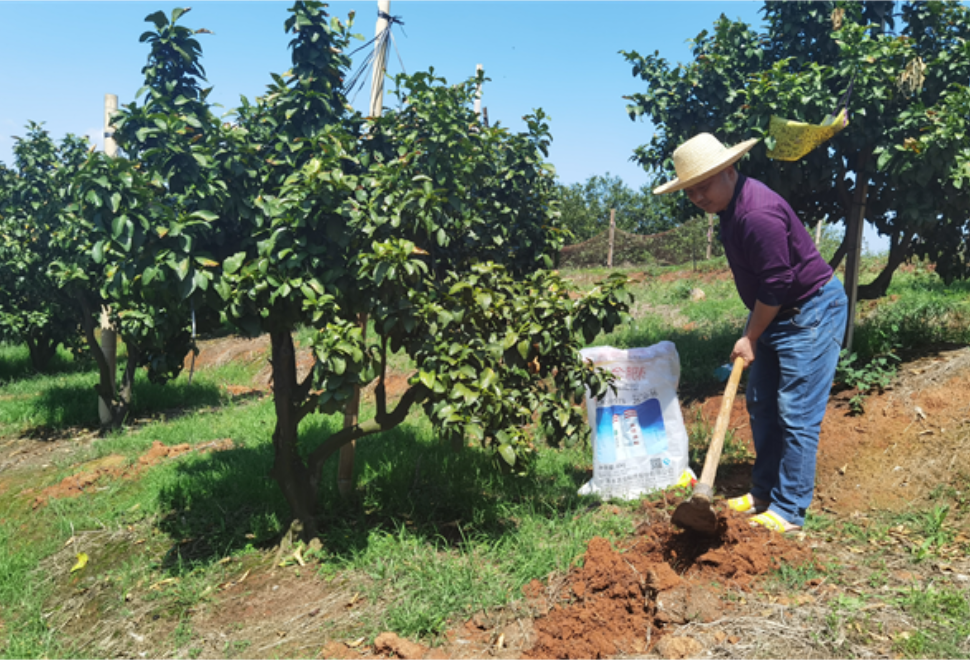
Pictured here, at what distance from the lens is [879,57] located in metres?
4.93

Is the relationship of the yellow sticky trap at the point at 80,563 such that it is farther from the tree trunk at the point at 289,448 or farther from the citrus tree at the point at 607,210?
the citrus tree at the point at 607,210

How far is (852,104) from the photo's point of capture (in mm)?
4961

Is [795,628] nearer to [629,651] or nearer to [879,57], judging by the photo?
[629,651]

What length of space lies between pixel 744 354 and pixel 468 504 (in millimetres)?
1872

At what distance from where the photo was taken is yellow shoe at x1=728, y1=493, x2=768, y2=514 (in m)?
3.57

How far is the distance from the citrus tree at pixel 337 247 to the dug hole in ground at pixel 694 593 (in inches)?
25.2

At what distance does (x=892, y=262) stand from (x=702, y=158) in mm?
3888

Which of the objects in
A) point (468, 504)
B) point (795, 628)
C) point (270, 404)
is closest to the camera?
point (795, 628)

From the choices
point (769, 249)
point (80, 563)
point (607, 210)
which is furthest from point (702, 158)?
point (607, 210)

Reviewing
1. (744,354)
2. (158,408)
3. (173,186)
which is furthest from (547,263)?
(158,408)

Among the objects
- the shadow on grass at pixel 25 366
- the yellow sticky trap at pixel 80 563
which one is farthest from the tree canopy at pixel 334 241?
the shadow on grass at pixel 25 366

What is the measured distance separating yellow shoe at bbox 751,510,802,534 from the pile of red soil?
0.08m

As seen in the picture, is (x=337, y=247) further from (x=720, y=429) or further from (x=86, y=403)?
(x=86, y=403)

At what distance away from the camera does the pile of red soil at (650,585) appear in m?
2.66
